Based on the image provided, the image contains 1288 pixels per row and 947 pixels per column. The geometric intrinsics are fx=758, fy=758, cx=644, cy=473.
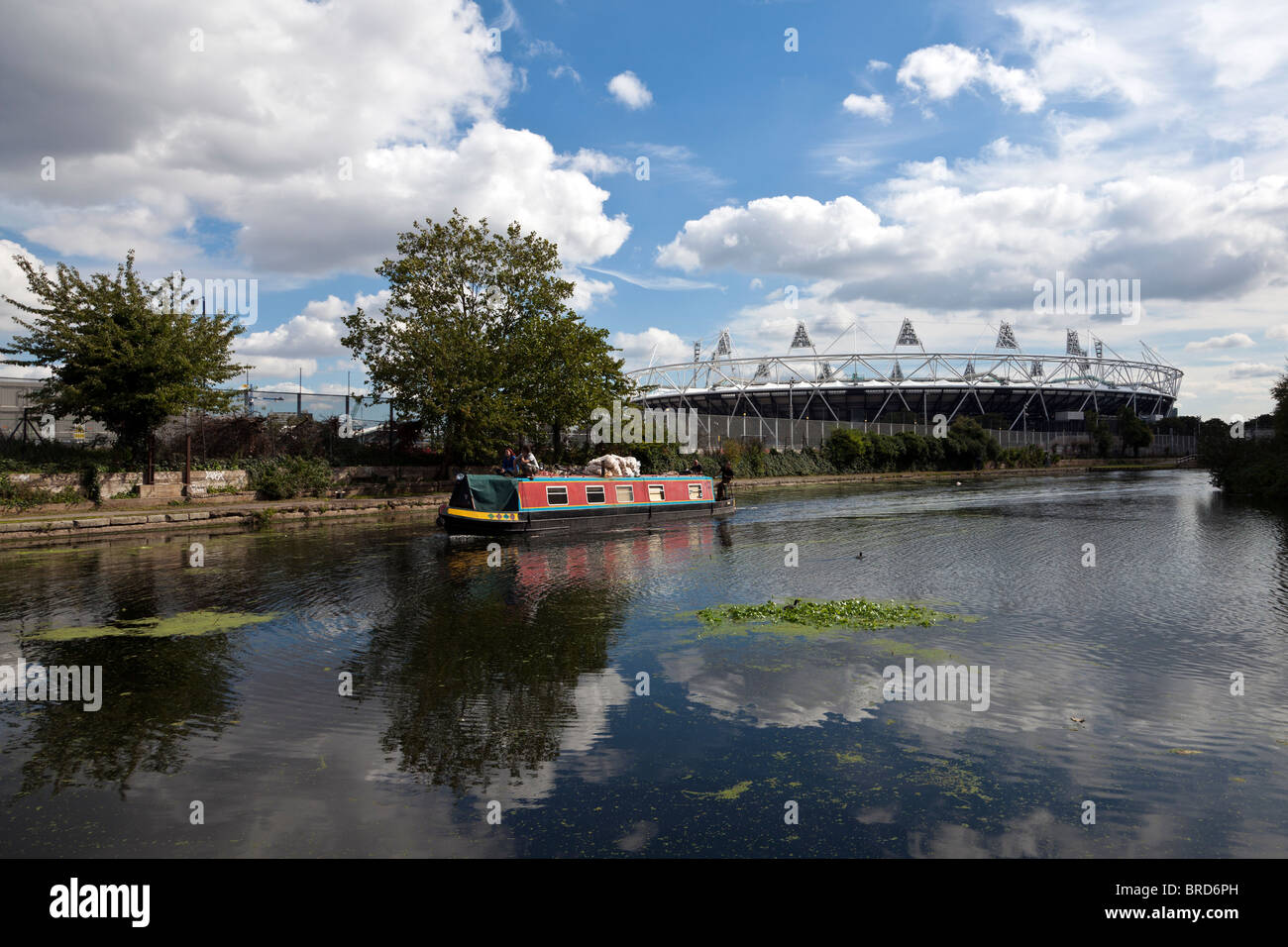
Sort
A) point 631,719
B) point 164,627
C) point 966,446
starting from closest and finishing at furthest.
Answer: point 631,719 < point 164,627 < point 966,446

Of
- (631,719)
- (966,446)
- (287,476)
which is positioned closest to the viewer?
(631,719)

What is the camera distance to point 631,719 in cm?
620

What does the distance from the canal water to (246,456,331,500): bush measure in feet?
37.3

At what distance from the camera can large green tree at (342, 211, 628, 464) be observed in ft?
87.8

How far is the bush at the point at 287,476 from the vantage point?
24781mm

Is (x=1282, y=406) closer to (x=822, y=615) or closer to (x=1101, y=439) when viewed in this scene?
(x=822, y=615)

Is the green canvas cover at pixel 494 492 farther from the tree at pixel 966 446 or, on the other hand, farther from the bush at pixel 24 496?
the tree at pixel 966 446

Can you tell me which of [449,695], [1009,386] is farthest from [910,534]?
[1009,386]

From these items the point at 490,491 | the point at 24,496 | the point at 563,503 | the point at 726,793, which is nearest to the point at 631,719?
the point at 726,793

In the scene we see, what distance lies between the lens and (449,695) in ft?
22.2

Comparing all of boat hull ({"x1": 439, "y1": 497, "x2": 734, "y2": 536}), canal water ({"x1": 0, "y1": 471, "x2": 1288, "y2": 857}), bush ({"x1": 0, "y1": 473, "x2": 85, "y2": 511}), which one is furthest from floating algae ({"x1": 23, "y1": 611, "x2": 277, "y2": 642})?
bush ({"x1": 0, "y1": 473, "x2": 85, "y2": 511})

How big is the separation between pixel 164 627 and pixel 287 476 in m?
17.1

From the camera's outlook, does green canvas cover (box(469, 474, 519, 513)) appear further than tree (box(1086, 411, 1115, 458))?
No

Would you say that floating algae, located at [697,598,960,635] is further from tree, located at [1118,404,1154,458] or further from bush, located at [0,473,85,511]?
tree, located at [1118,404,1154,458]
